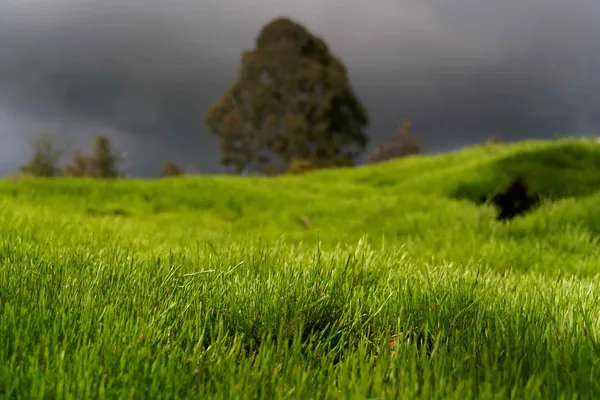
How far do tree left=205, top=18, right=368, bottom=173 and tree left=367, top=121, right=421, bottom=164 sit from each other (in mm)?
17841

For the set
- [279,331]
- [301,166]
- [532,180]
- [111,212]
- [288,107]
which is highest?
[288,107]

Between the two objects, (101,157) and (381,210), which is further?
(101,157)

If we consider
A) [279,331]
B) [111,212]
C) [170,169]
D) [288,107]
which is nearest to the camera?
[279,331]

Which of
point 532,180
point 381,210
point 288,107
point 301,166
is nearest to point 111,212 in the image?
point 381,210

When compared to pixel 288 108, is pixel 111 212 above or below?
below

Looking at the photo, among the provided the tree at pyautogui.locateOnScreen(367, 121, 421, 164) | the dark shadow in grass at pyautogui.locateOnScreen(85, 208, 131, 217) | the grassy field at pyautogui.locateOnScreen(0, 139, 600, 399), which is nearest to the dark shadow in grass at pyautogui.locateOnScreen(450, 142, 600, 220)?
the grassy field at pyautogui.locateOnScreen(0, 139, 600, 399)

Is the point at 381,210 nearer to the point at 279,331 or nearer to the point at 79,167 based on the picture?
the point at 279,331

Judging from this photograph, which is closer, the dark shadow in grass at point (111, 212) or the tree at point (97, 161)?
the dark shadow in grass at point (111, 212)

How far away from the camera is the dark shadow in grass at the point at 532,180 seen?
959 cm

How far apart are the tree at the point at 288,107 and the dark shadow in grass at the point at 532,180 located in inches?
1019

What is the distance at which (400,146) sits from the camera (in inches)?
2217

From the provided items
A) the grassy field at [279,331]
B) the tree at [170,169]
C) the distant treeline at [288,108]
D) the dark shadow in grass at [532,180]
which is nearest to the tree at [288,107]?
the distant treeline at [288,108]

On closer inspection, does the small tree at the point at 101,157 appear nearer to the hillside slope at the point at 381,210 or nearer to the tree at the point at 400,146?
the tree at the point at 400,146

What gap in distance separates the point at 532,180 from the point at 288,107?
3169 cm
